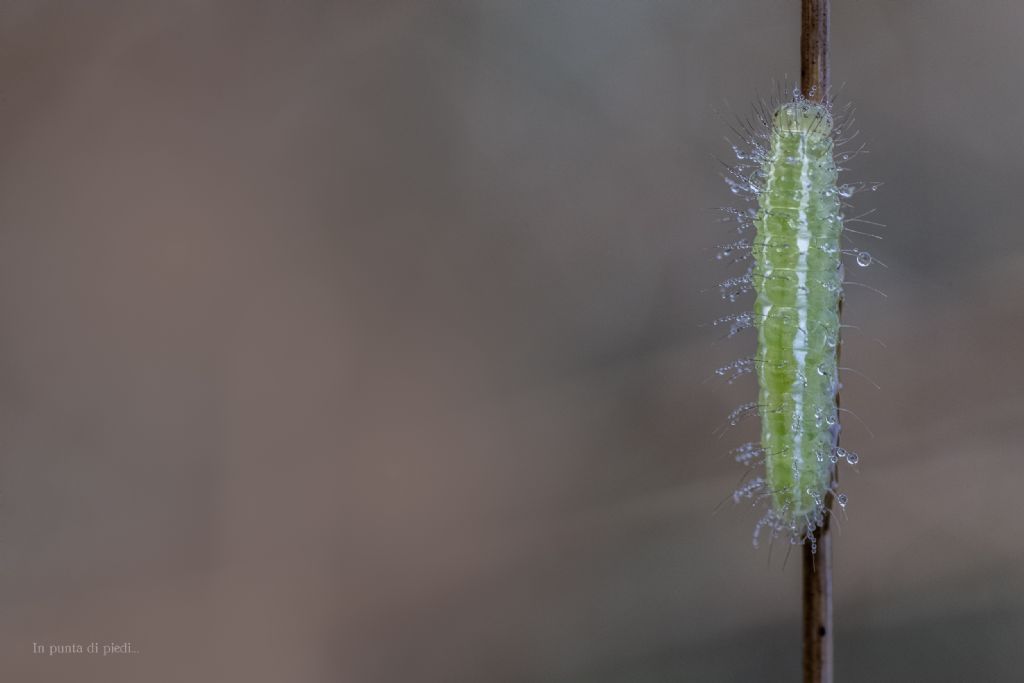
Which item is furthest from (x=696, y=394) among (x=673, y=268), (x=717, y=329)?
(x=673, y=268)

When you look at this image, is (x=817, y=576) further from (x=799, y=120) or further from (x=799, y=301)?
(x=799, y=120)

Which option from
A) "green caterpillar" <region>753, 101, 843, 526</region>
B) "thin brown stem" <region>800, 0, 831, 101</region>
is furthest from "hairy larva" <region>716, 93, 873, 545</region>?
"thin brown stem" <region>800, 0, 831, 101</region>

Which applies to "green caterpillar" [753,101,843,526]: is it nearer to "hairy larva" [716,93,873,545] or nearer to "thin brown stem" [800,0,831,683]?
"hairy larva" [716,93,873,545]

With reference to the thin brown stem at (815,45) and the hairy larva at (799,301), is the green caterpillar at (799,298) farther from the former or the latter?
the thin brown stem at (815,45)

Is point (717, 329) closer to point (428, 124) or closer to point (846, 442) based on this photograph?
point (846, 442)

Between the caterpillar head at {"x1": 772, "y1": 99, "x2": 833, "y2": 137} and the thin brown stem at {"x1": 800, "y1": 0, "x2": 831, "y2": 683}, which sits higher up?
the caterpillar head at {"x1": 772, "y1": 99, "x2": 833, "y2": 137}

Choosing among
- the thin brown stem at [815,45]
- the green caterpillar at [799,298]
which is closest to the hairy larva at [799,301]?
the green caterpillar at [799,298]
